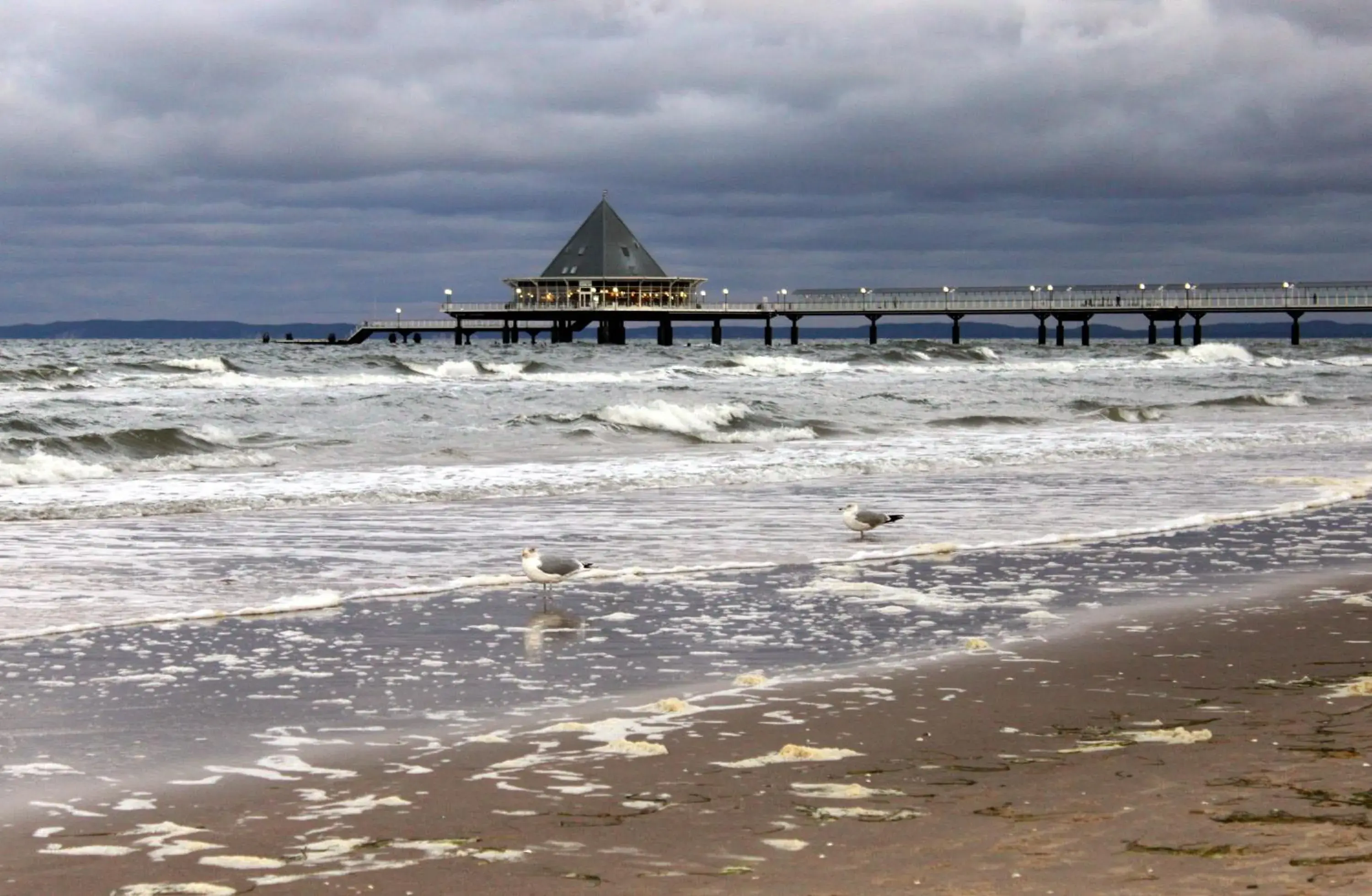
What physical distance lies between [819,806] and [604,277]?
107995mm

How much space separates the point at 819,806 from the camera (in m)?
4.40

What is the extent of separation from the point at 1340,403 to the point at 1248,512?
82.2 feet

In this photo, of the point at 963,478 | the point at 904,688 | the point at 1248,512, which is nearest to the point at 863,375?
the point at 963,478

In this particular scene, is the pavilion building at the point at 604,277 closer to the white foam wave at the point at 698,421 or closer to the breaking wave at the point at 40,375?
the breaking wave at the point at 40,375

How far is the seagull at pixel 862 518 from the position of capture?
10898mm

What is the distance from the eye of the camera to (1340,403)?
3550 cm

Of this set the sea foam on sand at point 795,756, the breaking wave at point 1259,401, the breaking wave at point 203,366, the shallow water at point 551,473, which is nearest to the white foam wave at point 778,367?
the shallow water at point 551,473

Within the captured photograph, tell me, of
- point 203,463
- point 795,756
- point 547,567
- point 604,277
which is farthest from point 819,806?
point 604,277

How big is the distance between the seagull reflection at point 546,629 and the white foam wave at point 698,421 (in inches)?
626

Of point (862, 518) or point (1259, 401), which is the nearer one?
point (862, 518)

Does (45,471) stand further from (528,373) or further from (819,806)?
(528,373)

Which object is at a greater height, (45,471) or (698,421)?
(45,471)

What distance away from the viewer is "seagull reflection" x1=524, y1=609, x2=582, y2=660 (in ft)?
23.2

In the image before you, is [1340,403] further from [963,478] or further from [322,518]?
[322,518]
